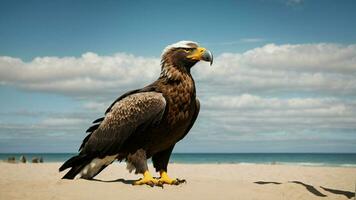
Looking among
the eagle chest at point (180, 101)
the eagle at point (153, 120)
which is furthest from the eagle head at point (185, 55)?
the eagle chest at point (180, 101)

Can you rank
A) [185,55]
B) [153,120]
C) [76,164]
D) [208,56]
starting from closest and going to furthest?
[153,120], [208,56], [185,55], [76,164]

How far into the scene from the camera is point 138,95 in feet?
28.0

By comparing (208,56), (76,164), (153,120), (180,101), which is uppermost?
(208,56)

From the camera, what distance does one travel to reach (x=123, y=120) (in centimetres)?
844

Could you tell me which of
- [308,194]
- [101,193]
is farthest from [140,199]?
[308,194]

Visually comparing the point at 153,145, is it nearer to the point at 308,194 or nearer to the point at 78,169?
the point at 78,169

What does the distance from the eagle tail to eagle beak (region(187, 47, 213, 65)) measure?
2820 millimetres

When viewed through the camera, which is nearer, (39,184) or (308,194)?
(39,184)

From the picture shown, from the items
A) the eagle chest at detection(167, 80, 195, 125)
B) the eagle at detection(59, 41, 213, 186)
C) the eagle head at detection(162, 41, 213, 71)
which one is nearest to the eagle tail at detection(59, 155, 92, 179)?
the eagle at detection(59, 41, 213, 186)

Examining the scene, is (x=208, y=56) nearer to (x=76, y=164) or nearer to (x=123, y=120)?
(x=123, y=120)

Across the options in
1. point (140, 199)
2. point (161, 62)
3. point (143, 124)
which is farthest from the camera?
point (161, 62)

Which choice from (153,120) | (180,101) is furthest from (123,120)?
(180,101)

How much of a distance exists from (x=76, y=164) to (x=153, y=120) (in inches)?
82.1

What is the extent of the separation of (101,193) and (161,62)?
2627 millimetres
